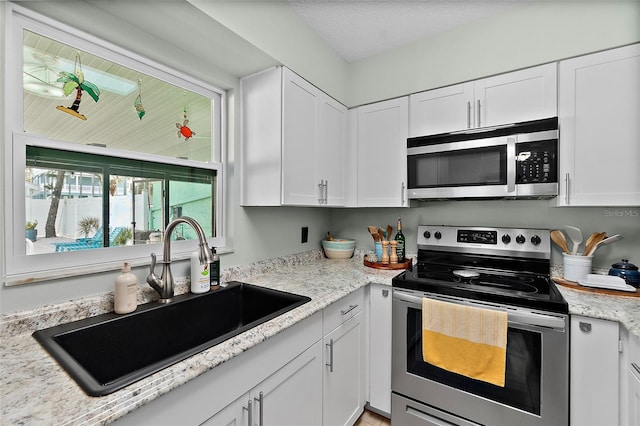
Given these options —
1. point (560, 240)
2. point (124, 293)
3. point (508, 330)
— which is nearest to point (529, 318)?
point (508, 330)

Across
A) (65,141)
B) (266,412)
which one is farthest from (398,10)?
(266,412)

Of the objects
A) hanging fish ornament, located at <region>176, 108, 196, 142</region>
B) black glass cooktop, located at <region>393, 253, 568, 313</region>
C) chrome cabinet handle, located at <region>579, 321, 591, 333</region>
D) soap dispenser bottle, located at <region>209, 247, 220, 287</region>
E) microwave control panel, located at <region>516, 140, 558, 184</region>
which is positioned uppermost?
hanging fish ornament, located at <region>176, 108, 196, 142</region>

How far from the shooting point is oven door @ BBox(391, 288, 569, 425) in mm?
1297

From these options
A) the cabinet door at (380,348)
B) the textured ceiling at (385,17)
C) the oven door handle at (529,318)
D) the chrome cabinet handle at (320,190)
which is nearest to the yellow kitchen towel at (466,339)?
the oven door handle at (529,318)

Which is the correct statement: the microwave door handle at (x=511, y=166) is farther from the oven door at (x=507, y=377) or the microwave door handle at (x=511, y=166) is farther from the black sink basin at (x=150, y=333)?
the black sink basin at (x=150, y=333)

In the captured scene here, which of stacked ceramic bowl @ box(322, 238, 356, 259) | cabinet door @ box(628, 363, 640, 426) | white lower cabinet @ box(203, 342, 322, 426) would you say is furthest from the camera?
stacked ceramic bowl @ box(322, 238, 356, 259)

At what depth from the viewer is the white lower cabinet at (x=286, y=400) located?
97 centimetres

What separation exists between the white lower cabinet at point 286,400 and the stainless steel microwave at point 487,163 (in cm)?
128

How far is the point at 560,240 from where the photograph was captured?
1729 mm

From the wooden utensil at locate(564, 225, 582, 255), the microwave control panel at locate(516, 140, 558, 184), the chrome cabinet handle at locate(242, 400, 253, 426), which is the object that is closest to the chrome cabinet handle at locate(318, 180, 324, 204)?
the microwave control panel at locate(516, 140, 558, 184)

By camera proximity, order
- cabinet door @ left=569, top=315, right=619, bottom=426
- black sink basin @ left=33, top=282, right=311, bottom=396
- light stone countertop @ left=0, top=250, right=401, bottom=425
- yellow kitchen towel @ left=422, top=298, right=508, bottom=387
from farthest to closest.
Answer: yellow kitchen towel @ left=422, top=298, right=508, bottom=387 < cabinet door @ left=569, top=315, right=619, bottom=426 < black sink basin @ left=33, top=282, right=311, bottom=396 < light stone countertop @ left=0, top=250, right=401, bottom=425

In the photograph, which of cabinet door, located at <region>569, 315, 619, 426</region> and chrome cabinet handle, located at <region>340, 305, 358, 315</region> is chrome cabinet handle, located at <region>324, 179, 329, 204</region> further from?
cabinet door, located at <region>569, 315, 619, 426</region>

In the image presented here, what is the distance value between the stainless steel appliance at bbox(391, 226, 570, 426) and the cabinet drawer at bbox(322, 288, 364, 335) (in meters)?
0.21

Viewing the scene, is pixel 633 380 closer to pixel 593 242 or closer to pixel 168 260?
pixel 593 242
